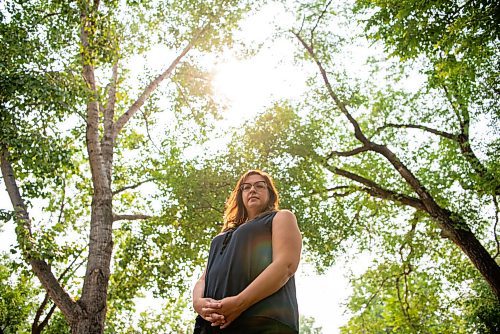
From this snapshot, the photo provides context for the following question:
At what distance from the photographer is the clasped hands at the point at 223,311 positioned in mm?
2055

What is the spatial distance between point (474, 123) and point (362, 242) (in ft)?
18.5

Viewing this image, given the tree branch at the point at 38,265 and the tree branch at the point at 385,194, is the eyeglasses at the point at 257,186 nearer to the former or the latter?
the tree branch at the point at 38,265

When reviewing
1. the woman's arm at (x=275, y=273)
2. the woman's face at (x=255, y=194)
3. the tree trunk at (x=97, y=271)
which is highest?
the tree trunk at (x=97, y=271)

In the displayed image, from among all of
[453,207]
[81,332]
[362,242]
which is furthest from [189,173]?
[453,207]

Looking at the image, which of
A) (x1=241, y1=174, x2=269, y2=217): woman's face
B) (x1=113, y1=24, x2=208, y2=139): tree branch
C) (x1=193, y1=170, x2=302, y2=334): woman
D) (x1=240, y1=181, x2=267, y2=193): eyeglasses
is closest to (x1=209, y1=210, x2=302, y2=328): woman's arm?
(x1=193, y1=170, x2=302, y2=334): woman

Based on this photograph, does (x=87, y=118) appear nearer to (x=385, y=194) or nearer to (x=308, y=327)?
(x=385, y=194)

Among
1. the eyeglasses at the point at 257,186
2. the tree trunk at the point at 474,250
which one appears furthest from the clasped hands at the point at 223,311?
the tree trunk at the point at 474,250

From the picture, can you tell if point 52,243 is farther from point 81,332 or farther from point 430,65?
point 430,65

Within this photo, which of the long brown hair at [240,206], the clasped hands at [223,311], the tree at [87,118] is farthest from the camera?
the tree at [87,118]

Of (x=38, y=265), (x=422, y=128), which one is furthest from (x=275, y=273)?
(x=422, y=128)

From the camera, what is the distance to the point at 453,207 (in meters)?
12.4

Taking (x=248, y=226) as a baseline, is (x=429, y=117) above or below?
above

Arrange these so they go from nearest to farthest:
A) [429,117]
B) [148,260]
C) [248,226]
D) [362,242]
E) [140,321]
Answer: [248,226], [148,260], [429,117], [362,242], [140,321]

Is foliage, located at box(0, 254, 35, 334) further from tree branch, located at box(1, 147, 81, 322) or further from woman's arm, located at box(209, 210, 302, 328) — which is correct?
woman's arm, located at box(209, 210, 302, 328)
